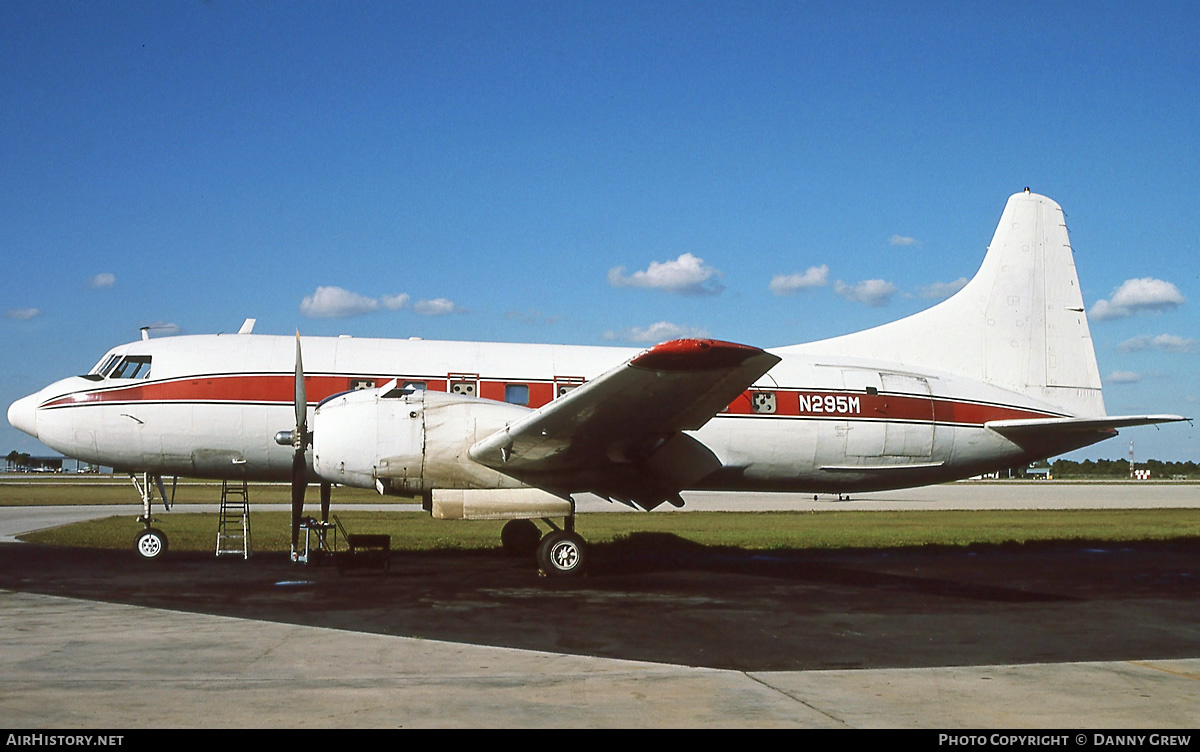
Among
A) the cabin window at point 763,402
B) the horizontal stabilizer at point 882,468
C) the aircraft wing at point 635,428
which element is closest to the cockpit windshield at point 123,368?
the aircraft wing at point 635,428

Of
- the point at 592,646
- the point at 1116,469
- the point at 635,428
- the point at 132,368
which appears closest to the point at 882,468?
the point at 635,428

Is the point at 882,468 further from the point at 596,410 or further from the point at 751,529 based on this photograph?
the point at 751,529

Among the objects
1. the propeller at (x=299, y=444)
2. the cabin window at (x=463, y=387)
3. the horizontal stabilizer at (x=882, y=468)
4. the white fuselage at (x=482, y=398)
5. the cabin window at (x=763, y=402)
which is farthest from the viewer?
the horizontal stabilizer at (x=882, y=468)

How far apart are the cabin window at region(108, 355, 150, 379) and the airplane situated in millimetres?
26

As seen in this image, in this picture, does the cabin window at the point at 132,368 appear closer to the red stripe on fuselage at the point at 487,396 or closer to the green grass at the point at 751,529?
the red stripe on fuselage at the point at 487,396

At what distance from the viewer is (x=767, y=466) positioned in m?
16.9

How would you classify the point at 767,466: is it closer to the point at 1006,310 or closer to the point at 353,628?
the point at 1006,310

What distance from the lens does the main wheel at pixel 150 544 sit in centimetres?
1664

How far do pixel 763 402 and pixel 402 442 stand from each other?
6744mm

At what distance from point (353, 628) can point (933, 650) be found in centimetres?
603

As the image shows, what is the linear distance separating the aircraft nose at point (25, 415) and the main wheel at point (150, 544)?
2.83 m

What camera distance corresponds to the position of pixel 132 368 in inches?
658

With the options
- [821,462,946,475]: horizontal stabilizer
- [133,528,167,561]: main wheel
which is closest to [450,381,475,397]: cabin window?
[133,528,167,561]: main wheel
